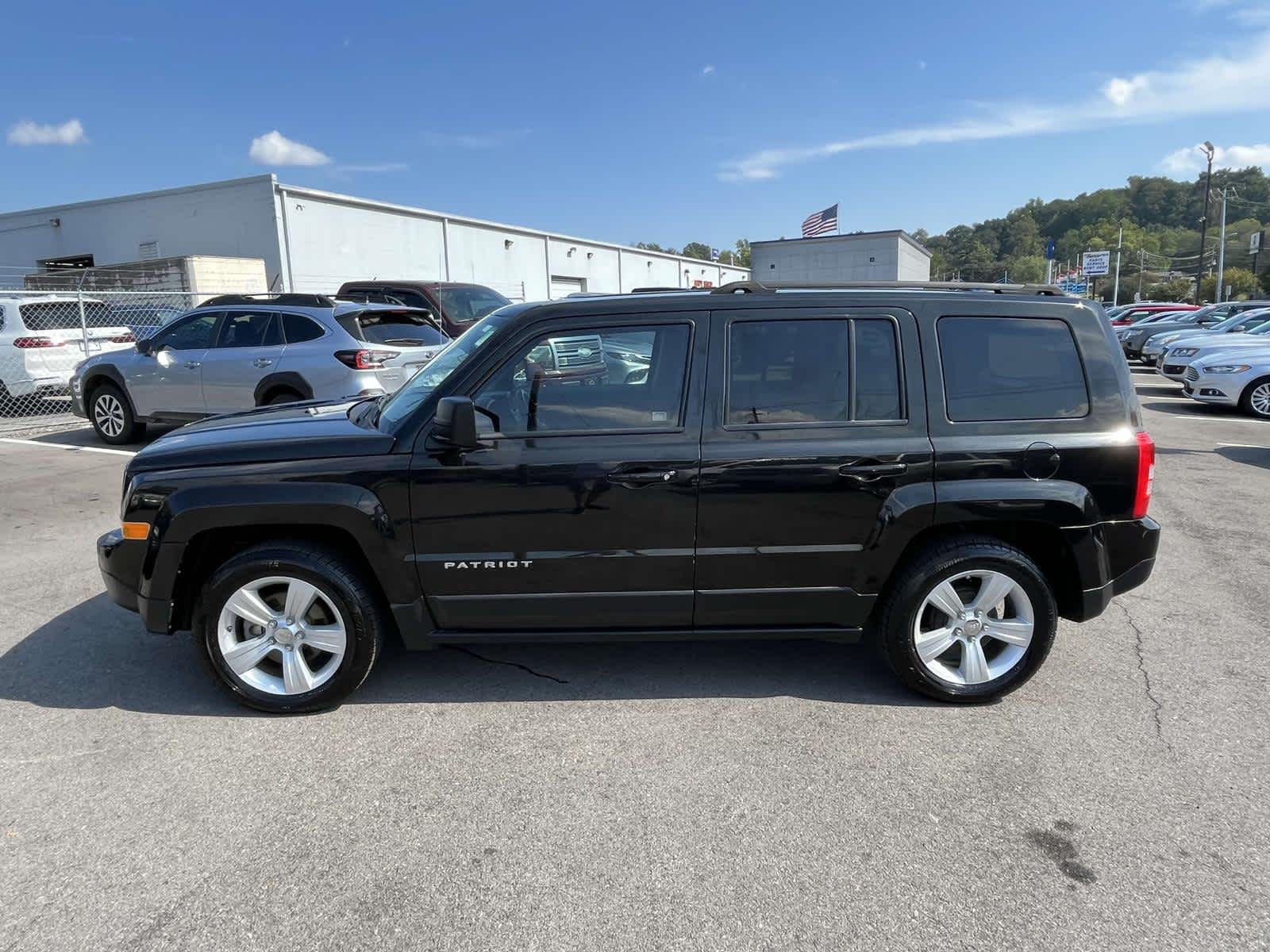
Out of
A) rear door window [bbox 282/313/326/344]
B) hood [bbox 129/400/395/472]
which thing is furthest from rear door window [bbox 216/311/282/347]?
hood [bbox 129/400/395/472]

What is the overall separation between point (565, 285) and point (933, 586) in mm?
36143

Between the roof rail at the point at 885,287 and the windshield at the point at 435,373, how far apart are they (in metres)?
1.06

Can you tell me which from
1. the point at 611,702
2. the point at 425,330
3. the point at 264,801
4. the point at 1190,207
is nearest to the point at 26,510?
the point at 425,330

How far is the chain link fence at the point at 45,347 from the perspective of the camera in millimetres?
12336

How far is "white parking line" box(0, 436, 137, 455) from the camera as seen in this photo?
1001cm

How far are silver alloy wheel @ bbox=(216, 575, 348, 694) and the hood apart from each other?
21.3 inches

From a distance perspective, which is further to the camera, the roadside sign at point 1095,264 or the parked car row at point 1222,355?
the roadside sign at point 1095,264

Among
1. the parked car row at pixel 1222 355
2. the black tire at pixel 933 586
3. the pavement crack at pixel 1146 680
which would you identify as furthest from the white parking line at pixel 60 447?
the parked car row at pixel 1222 355

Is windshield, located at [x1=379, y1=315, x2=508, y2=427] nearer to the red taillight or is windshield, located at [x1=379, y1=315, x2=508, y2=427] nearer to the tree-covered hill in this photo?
the red taillight

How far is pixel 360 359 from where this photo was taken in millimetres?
8641

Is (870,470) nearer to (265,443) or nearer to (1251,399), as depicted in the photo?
(265,443)

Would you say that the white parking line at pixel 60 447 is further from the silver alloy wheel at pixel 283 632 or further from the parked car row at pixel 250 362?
the silver alloy wheel at pixel 283 632

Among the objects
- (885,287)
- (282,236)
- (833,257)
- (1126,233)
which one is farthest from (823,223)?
(1126,233)

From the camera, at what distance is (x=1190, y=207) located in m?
112
